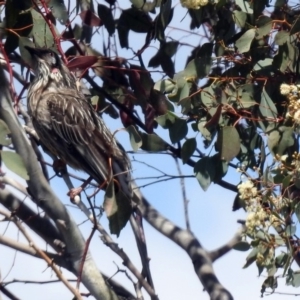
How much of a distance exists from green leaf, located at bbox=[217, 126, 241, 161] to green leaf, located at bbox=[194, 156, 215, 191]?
12 centimetres

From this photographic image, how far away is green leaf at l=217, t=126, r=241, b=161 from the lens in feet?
9.19

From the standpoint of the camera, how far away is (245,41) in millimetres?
2928

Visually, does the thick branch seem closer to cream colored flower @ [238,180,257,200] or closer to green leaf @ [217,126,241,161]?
green leaf @ [217,126,241,161]

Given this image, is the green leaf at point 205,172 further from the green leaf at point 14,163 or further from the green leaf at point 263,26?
the green leaf at point 14,163

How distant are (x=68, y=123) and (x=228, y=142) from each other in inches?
57.2

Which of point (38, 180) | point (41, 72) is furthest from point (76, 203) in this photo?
point (41, 72)

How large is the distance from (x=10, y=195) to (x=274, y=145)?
3.18 feet

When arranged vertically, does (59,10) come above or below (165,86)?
above

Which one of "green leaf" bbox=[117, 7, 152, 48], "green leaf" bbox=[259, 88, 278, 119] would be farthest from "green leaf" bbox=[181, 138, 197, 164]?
"green leaf" bbox=[117, 7, 152, 48]

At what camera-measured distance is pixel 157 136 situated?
10.0 feet

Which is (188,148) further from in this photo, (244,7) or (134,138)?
(244,7)

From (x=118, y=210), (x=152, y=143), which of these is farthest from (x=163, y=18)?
(x=118, y=210)

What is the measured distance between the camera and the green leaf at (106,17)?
3406 mm

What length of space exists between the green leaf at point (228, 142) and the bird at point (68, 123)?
0.77m
